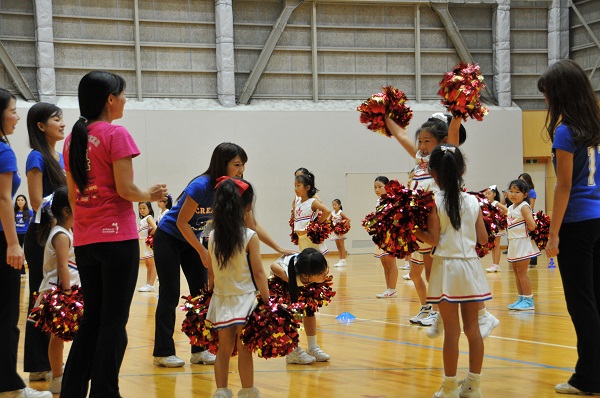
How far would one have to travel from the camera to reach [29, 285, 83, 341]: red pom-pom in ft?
14.6

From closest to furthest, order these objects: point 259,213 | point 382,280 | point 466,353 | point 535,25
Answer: point 466,353
point 382,280
point 259,213
point 535,25

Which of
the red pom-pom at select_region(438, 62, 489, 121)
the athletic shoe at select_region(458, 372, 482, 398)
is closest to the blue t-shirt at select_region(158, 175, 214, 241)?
the red pom-pom at select_region(438, 62, 489, 121)

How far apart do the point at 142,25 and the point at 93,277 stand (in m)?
15.2

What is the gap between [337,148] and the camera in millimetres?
19266

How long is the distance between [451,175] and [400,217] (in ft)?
1.18

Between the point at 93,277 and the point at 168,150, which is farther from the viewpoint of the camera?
the point at 168,150

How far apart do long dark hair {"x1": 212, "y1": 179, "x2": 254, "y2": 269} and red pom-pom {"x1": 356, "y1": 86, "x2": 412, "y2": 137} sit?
1.34 meters

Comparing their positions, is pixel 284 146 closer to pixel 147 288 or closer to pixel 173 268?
pixel 147 288

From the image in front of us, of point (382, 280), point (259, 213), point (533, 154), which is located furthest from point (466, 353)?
point (533, 154)

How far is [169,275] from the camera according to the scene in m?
5.42

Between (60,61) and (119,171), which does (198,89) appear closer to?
(60,61)

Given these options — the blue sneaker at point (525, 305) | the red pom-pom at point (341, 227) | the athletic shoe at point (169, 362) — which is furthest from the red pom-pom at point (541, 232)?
the athletic shoe at point (169, 362)

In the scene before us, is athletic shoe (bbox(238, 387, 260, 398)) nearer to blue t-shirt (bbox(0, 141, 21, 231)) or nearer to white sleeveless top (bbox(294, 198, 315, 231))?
blue t-shirt (bbox(0, 141, 21, 231))

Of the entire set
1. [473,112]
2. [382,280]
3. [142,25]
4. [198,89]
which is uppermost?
[142,25]
